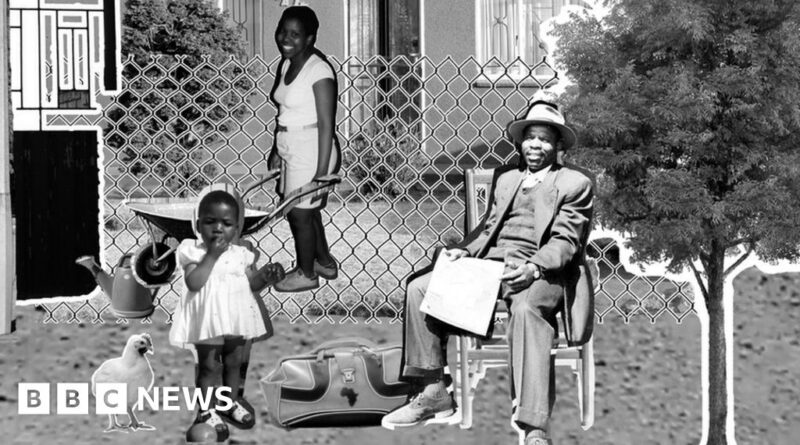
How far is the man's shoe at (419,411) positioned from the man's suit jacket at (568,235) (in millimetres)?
632

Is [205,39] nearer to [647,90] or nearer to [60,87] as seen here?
[60,87]

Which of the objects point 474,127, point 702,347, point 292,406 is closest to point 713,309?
point 702,347

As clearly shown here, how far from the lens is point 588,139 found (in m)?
6.07

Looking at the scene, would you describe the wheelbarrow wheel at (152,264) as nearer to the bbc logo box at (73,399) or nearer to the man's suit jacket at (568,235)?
the bbc logo box at (73,399)

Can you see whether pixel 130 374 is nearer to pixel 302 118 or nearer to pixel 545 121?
pixel 302 118

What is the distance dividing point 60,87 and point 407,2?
1.69 metres

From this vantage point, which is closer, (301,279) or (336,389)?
(336,389)

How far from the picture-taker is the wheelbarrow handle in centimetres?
657

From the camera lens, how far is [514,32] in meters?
6.83

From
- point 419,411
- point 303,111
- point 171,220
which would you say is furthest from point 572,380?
point 171,220

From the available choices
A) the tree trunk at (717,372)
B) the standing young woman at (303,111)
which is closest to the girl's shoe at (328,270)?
the standing young woman at (303,111)

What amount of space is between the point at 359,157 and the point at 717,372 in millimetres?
1912

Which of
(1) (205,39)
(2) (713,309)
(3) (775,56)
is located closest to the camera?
(3) (775,56)

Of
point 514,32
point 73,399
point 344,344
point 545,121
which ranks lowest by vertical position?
point 73,399
